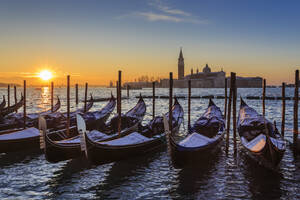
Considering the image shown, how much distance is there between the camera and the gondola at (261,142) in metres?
8.73

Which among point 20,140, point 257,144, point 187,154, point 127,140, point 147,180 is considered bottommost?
point 147,180

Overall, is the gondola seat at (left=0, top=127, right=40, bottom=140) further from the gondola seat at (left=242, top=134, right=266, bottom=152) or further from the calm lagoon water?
the gondola seat at (left=242, top=134, right=266, bottom=152)

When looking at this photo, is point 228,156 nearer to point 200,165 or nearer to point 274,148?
point 200,165

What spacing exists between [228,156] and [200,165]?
6.32ft

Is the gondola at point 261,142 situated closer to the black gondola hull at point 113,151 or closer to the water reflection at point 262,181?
the water reflection at point 262,181

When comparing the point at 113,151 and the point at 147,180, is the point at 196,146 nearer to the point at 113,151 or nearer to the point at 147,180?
the point at 147,180

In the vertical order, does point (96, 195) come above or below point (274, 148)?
below

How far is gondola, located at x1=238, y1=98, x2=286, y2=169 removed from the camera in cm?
873

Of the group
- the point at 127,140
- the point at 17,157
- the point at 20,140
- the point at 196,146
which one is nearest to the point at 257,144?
the point at 196,146

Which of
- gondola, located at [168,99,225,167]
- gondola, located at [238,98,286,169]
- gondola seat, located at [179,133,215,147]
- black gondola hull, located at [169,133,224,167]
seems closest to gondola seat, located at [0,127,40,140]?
gondola, located at [168,99,225,167]

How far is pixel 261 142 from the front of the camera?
9883 millimetres

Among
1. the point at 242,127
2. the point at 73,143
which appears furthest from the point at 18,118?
the point at 242,127

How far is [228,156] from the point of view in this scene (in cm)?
1183

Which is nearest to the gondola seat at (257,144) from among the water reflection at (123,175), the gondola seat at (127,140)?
the water reflection at (123,175)
